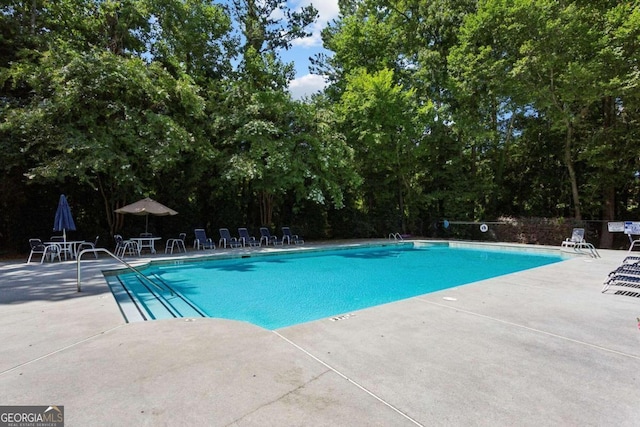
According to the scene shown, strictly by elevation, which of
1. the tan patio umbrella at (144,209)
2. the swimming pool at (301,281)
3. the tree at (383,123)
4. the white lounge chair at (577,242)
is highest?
the tree at (383,123)

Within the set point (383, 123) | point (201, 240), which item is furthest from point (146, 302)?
point (383, 123)

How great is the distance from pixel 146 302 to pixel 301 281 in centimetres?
341

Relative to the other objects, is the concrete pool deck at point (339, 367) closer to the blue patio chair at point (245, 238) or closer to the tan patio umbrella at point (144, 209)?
the tan patio umbrella at point (144, 209)

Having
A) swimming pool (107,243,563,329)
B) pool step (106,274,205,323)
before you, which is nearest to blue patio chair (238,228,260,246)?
swimming pool (107,243,563,329)

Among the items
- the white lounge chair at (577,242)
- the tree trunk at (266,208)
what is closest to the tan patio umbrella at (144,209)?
the tree trunk at (266,208)

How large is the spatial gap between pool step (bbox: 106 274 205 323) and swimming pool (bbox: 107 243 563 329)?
0.6 inches

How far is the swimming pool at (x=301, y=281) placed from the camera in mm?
5480

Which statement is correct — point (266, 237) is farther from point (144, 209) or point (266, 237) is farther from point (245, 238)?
point (144, 209)

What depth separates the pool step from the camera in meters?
4.66

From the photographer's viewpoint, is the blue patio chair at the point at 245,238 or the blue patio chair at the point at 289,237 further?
the blue patio chair at the point at 289,237

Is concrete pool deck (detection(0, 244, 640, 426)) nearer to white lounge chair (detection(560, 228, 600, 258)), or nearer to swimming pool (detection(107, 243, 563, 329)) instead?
swimming pool (detection(107, 243, 563, 329))

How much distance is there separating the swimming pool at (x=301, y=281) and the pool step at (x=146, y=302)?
0.05 ft

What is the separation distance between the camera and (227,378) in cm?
244

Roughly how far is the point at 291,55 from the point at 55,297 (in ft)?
51.5
